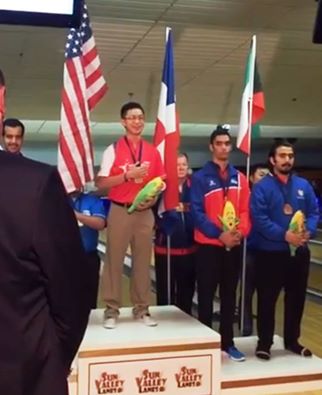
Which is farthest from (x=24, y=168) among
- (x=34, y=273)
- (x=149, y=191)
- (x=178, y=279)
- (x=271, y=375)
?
(x=178, y=279)

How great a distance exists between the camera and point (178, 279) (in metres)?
4.87

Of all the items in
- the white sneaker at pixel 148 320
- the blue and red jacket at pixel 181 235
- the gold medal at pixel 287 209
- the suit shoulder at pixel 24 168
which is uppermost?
the suit shoulder at pixel 24 168

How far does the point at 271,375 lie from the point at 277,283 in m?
0.60

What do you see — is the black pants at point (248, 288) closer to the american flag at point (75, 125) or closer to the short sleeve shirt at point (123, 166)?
the short sleeve shirt at point (123, 166)

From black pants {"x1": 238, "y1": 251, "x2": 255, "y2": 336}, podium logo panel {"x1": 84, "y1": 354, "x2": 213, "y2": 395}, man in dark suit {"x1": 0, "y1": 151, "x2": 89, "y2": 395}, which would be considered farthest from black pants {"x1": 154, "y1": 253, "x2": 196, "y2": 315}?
man in dark suit {"x1": 0, "y1": 151, "x2": 89, "y2": 395}

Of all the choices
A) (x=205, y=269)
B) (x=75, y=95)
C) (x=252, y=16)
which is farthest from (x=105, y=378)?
(x=252, y=16)

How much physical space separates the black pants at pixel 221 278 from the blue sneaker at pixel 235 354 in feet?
0.09

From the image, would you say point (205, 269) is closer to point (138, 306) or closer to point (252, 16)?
point (138, 306)

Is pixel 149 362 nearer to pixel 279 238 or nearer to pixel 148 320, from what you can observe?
pixel 148 320

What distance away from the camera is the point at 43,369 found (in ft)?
4.86

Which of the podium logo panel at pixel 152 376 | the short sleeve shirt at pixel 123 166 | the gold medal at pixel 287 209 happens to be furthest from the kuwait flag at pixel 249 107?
the podium logo panel at pixel 152 376

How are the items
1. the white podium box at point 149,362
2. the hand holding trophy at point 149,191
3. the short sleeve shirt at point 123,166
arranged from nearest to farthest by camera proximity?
the white podium box at point 149,362 < the hand holding trophy at point 149,191 < the short sleeve shirt at point 123,166

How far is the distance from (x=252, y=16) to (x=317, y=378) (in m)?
3.89

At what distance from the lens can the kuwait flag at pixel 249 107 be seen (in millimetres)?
4613
